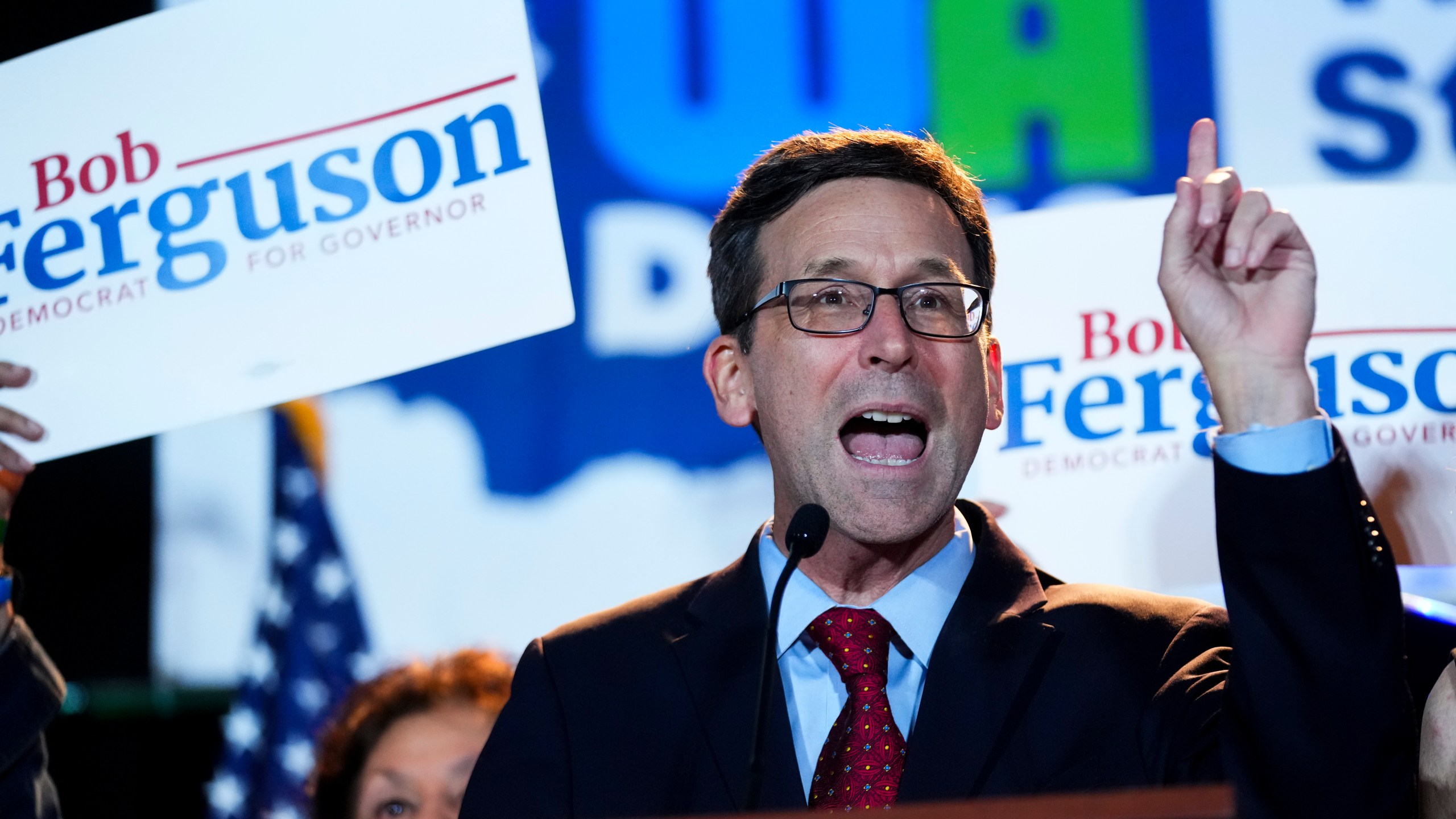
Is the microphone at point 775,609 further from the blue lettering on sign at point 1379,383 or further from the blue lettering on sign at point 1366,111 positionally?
the blue lettering on sign at point 1366,111

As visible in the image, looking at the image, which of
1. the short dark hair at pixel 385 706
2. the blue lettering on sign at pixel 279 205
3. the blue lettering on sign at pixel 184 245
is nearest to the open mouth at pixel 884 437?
the short dark hair at pixel 385 706

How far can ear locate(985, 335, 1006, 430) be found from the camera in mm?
1891

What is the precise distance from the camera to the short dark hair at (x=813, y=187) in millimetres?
1891

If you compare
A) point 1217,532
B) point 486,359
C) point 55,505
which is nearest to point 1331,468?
point 1217,532

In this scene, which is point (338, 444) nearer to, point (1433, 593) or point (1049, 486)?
point (1049, 486)

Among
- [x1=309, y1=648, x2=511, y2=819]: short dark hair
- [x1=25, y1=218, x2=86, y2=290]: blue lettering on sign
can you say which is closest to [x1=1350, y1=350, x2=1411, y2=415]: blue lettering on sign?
[x1=309, y1=648, x2=511, y2=819]: short dark hair

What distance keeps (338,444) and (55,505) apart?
0.65 meters

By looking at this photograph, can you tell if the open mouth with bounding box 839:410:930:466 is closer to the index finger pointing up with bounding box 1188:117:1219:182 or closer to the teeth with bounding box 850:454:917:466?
the teeth with bounding box 850:454:917:466

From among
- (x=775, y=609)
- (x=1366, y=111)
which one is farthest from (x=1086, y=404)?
(x=775, y=609)

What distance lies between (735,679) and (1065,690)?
0.41m

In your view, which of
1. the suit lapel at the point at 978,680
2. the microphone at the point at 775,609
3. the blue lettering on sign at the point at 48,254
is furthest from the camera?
the blue lettering on sign at the point at 48,254

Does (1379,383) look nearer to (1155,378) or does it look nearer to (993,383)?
(1155,378)

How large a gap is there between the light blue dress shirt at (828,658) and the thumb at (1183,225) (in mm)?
561

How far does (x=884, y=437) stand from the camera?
1785 millimetres
